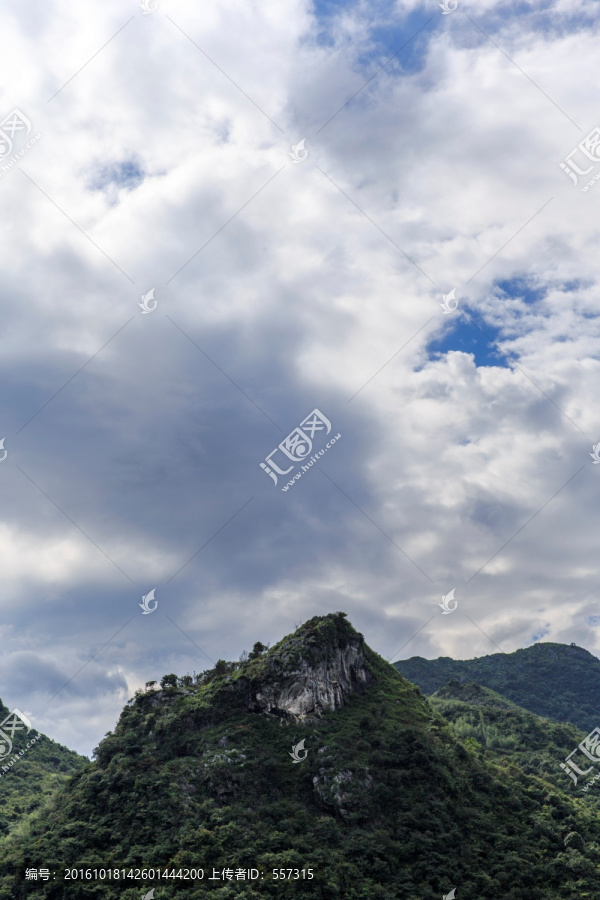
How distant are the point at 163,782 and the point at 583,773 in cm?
A: 4721

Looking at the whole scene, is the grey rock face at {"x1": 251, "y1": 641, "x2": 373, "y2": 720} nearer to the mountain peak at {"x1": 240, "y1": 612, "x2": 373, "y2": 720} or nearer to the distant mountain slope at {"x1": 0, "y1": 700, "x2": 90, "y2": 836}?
the mountain peak at {"x1": 240, "y1": 612, "x2": 373, "y2": 720}

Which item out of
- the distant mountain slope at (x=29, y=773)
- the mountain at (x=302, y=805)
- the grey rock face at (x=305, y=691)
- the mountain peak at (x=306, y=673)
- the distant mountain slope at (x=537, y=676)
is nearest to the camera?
the mountain at (x=302, y=805)

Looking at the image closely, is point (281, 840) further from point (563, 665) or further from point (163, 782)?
point (563, 665)

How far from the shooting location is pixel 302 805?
46688mm

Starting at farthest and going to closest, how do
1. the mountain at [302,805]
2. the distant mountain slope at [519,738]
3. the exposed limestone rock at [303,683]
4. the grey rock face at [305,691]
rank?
1. the distant mountain slope at [519,738]
2. the exposed limestone rock at [303,683]
3. the grey rock face at [305,691]
4. the mountain at [302,805]

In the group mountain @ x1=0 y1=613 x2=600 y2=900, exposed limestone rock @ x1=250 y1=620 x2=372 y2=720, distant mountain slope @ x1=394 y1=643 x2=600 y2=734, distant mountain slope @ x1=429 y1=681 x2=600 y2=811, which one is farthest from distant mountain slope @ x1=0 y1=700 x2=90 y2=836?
distant mountain slope @ x1=394 y1=643 x2=600 y2=734

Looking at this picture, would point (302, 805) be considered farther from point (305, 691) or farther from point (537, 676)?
point (537, 676)

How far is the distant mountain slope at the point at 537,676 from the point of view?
413 feet

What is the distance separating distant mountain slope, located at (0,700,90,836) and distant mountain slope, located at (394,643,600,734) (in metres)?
68.8

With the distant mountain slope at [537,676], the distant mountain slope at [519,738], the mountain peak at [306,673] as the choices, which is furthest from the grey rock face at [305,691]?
the distant mountain slope at [537,676]

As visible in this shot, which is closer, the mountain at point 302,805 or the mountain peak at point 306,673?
the mountain at point 302,805

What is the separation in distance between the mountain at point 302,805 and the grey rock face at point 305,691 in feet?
0.39

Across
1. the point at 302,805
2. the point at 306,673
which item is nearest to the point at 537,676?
the point at 306,673

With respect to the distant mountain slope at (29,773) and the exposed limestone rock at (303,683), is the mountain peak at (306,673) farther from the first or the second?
the distant mountain slope at (29,773)
